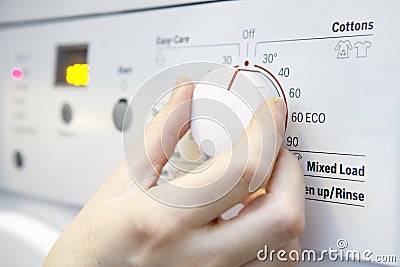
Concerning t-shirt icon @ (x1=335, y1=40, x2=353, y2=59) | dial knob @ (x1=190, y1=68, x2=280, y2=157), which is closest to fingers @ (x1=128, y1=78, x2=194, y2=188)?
dial knob @ (x1=190, y1=68, x2=280, y2=157)

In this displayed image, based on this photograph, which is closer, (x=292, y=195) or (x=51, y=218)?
(x=292, y=195)

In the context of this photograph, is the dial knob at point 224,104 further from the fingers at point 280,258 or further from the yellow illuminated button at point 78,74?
the yellow illuminated button at point 78,74

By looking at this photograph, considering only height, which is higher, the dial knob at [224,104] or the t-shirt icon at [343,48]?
the t-shirt icon at [343,48]

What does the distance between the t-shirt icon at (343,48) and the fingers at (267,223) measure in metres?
0.10

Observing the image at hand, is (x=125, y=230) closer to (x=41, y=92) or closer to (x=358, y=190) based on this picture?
(x=358, y=190)

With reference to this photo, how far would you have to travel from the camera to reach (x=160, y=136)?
0.38m

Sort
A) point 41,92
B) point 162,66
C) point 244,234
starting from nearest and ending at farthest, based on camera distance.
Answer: point 244,234
point 162,66
point 41,92

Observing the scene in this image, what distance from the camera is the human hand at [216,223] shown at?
312 mm

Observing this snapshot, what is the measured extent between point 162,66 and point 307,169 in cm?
18

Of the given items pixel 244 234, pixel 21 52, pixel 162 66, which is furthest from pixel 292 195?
pixel 21 52

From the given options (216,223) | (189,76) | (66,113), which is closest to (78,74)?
(66,113)

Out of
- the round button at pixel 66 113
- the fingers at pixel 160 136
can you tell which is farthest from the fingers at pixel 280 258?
the round button at pixel 66 113

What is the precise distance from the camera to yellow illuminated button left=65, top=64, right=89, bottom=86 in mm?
517

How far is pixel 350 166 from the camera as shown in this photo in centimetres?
35
